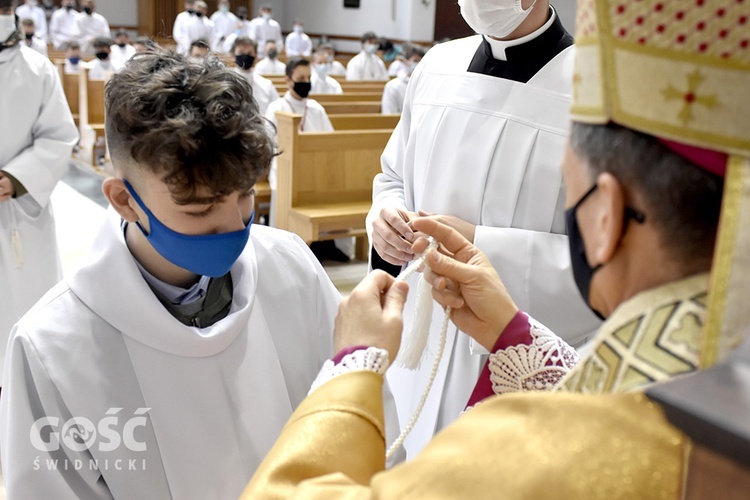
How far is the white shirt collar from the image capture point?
2166mm

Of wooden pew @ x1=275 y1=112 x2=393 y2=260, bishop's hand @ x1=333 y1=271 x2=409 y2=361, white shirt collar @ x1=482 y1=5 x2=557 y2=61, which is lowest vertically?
wooden pew @ x1=275 y1=112 x2=393 y2=260

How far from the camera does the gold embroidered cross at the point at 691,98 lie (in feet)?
2.58

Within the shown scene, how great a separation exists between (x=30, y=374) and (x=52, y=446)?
16 centimetres

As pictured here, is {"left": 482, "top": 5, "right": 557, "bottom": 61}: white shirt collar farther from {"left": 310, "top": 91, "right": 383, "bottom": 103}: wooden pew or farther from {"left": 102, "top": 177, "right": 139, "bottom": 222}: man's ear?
{"left": 310, "top": 91, "right": 383, "bottom": 103}: wooden pew

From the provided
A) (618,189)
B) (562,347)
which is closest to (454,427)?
(618,189)

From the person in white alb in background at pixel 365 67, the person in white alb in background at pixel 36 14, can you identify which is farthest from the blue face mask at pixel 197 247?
the person in white alb in background at pixel 36 14

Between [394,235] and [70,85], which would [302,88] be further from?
[394,235]

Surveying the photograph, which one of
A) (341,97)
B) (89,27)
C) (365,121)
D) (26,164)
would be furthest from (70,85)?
(89,27)

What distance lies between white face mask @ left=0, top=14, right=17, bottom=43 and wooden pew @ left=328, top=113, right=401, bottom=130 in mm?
3820

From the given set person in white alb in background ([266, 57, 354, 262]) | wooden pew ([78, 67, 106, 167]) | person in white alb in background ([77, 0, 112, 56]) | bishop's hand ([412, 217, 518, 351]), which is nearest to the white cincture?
bishop's hand ([412, 217, 518, 351])

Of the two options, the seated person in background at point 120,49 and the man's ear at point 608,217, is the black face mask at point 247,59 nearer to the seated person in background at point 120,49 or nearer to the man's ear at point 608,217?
the seated person in background at point 120,49

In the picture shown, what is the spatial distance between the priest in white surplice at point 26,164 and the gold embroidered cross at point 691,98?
11.1 ft

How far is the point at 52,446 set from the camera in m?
1.58

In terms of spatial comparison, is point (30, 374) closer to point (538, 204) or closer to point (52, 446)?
point (52, 446)
